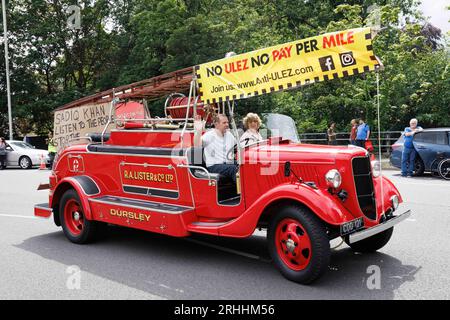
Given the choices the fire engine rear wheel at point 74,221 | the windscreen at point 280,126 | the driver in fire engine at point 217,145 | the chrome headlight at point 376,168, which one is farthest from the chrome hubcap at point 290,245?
the fire engine rear wheel at point 74,221

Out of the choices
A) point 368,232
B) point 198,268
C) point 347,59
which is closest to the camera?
point 347,59

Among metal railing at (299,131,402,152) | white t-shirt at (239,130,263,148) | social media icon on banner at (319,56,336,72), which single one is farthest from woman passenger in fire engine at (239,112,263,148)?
metal railing at (299,131,402,152)

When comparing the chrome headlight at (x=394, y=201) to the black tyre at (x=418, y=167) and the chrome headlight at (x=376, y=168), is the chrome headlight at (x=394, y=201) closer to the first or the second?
the chrome headlight at (x=376, y=168)

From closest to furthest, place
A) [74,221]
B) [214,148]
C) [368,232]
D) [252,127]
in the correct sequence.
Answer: [368,232] < [214,148] < [252,127] < [74,221]

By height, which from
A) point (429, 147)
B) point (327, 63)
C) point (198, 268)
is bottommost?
point (198, 268)

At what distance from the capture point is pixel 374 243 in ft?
18.2

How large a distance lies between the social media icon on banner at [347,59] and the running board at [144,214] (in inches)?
94.0

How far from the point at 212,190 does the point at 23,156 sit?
18.9 metres

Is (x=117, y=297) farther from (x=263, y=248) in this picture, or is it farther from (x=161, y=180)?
(x=263, y=248)

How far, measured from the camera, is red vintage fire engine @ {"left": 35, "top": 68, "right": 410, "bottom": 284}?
15.1 feet

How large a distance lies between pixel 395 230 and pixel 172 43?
56.2ft

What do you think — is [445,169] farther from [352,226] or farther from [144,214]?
[144,214]

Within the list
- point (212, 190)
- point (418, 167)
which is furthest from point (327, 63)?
point (418, 167)

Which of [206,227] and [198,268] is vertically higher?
[206,227]
